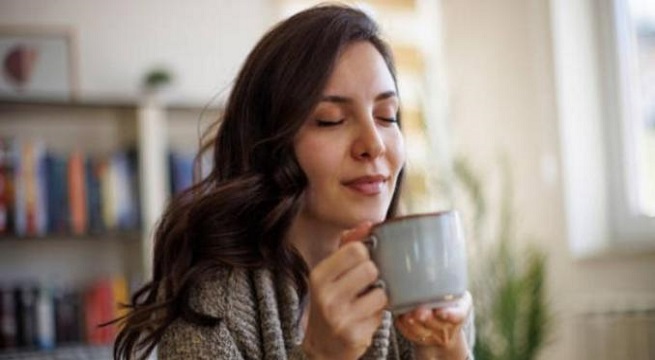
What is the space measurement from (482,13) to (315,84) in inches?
111

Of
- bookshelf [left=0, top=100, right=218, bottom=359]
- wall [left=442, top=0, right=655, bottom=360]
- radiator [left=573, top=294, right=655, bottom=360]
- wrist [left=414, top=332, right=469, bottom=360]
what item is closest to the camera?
wrist [left=414, top=332, right=469, bottom=360]

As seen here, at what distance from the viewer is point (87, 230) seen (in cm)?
350

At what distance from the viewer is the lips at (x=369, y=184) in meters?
0.96

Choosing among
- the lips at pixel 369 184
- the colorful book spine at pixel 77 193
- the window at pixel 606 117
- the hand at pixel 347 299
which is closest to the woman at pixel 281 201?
the lips at pixel 369 184

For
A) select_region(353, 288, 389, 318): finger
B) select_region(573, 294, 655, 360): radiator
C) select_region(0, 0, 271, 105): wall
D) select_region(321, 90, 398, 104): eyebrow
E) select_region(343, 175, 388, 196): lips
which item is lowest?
select_region(573, 294, 655, 360): radiator

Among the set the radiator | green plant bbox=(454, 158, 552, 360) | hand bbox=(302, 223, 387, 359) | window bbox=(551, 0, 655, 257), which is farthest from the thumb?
window bbox=(551, 0, 655, 257)

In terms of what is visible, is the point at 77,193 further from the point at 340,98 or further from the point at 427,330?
the point at 427,330

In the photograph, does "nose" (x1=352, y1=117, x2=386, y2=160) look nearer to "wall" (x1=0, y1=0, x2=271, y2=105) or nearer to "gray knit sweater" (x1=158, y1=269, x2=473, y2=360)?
"gray knit sweater" (x1=158, y1=269, x2=473, y2=360)

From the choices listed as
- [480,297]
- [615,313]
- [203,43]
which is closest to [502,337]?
[480,297]

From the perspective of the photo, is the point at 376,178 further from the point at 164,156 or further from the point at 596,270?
the point at 164,156

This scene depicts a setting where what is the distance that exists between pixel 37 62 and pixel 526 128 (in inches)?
71.9

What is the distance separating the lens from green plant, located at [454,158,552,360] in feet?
9.25

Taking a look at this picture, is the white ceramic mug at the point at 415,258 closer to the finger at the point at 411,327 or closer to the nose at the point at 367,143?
the finger at the point at 411,327

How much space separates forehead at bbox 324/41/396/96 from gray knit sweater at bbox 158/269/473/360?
22cm
